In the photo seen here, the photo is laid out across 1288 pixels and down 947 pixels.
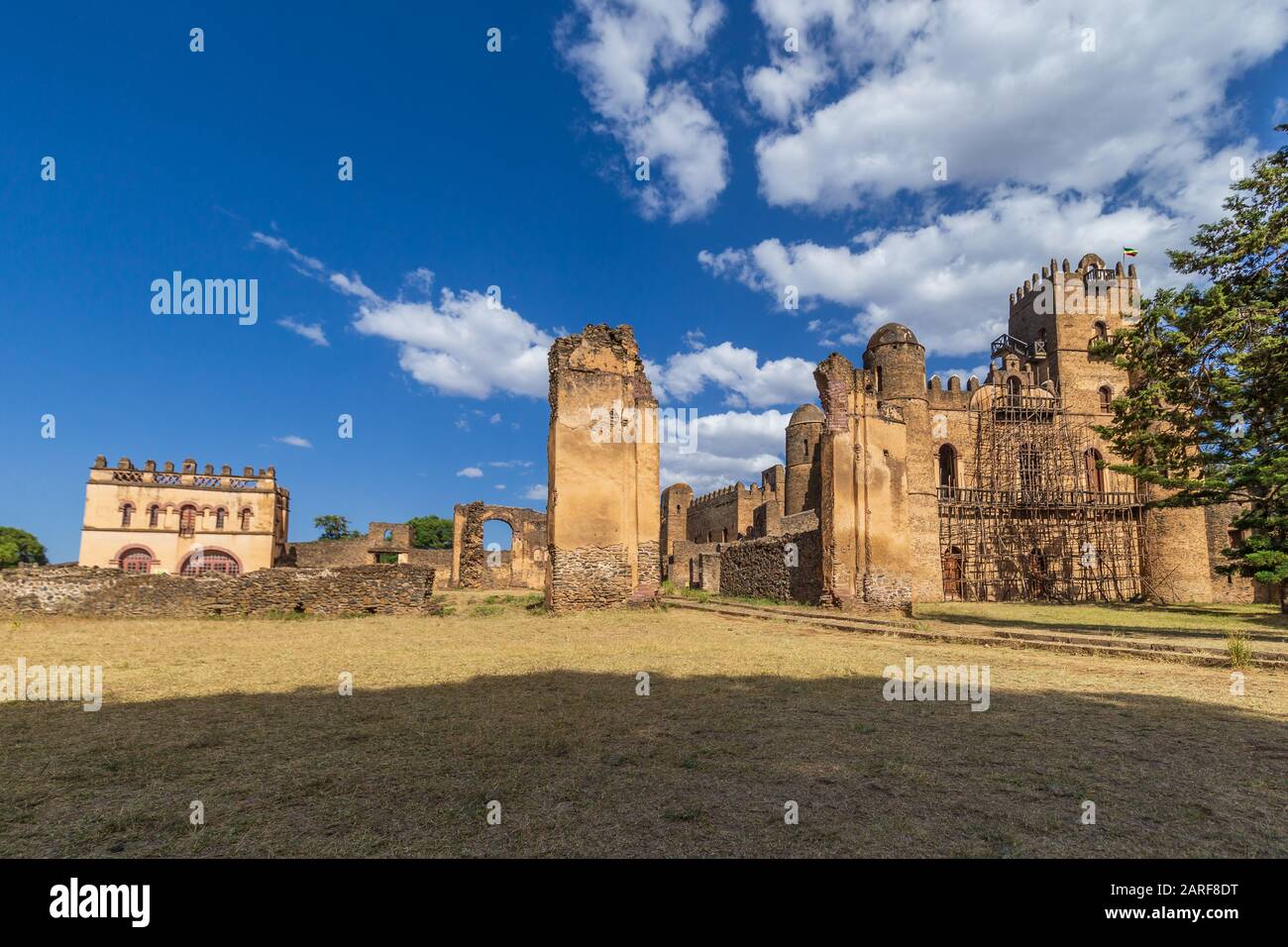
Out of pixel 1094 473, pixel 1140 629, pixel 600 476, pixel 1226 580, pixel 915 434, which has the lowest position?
pixel 1226 580

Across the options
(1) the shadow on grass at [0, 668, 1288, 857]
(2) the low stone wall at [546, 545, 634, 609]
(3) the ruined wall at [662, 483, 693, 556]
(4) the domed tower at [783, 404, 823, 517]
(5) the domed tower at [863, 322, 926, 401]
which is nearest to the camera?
(1) the shadow on grass at [0, 668, 1288, 857]

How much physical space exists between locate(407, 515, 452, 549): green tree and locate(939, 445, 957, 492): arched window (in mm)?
53554

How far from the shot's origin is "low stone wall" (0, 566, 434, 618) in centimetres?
1479

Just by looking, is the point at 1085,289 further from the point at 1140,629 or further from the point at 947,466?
the point at 1140,629

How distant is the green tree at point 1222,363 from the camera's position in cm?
1116

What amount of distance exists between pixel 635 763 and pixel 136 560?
43118mm

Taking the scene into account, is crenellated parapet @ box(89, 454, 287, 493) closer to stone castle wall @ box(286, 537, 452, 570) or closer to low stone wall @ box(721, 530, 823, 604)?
stone castle wall @ box(286, 537, 452, 570)

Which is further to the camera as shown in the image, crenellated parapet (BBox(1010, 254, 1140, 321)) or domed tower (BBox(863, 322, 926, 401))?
crenellated parapet (BBox(1010, 254, 1140, 321))

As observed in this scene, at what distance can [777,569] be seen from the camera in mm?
21047

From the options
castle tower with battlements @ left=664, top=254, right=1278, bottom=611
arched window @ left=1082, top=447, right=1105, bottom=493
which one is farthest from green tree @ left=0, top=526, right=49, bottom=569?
arched window @ left=1082, top=447, right=1105, bottom=493

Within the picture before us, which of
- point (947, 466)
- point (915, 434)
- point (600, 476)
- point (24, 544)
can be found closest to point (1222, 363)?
point (600, 476)

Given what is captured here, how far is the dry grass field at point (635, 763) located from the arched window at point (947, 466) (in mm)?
29016

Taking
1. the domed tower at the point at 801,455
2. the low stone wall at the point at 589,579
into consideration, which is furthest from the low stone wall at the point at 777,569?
the domed tower at the point at 801,455
